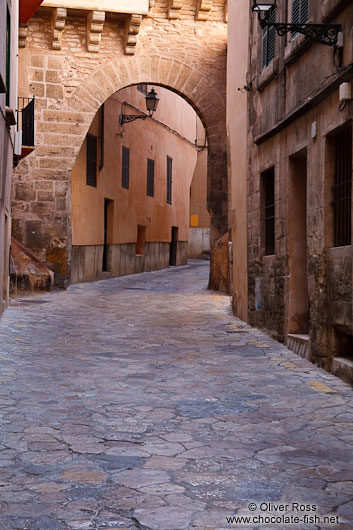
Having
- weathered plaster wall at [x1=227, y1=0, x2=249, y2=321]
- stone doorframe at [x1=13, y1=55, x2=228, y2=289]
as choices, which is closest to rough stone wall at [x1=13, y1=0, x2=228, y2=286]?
stone doorframe at [x1=13, y1=55, x2=228, y2=289]

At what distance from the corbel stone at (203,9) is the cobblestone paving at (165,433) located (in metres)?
10.9

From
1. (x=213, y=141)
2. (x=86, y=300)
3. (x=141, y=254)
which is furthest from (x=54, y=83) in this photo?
(x=141, y=254)

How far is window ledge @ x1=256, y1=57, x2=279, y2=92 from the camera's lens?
9.39 metres

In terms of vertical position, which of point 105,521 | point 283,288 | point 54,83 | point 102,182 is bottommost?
point 105,521

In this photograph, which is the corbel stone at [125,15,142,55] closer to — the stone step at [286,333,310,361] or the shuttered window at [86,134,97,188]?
the shuttered window at [86,134,97,188]

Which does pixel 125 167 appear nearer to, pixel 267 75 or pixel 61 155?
pixel 61 155

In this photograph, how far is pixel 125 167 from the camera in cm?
2328

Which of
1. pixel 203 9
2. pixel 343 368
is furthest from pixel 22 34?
pixel 343 368

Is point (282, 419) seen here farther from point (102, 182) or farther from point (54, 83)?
point (102, 182)

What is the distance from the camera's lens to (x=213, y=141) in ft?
60.5

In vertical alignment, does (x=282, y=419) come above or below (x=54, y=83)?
below

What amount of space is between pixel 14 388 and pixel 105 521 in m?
3.10

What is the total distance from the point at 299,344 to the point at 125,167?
52.0ft

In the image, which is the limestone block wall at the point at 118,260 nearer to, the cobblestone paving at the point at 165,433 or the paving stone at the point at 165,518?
the cobblestone paving at the point at 165,433
